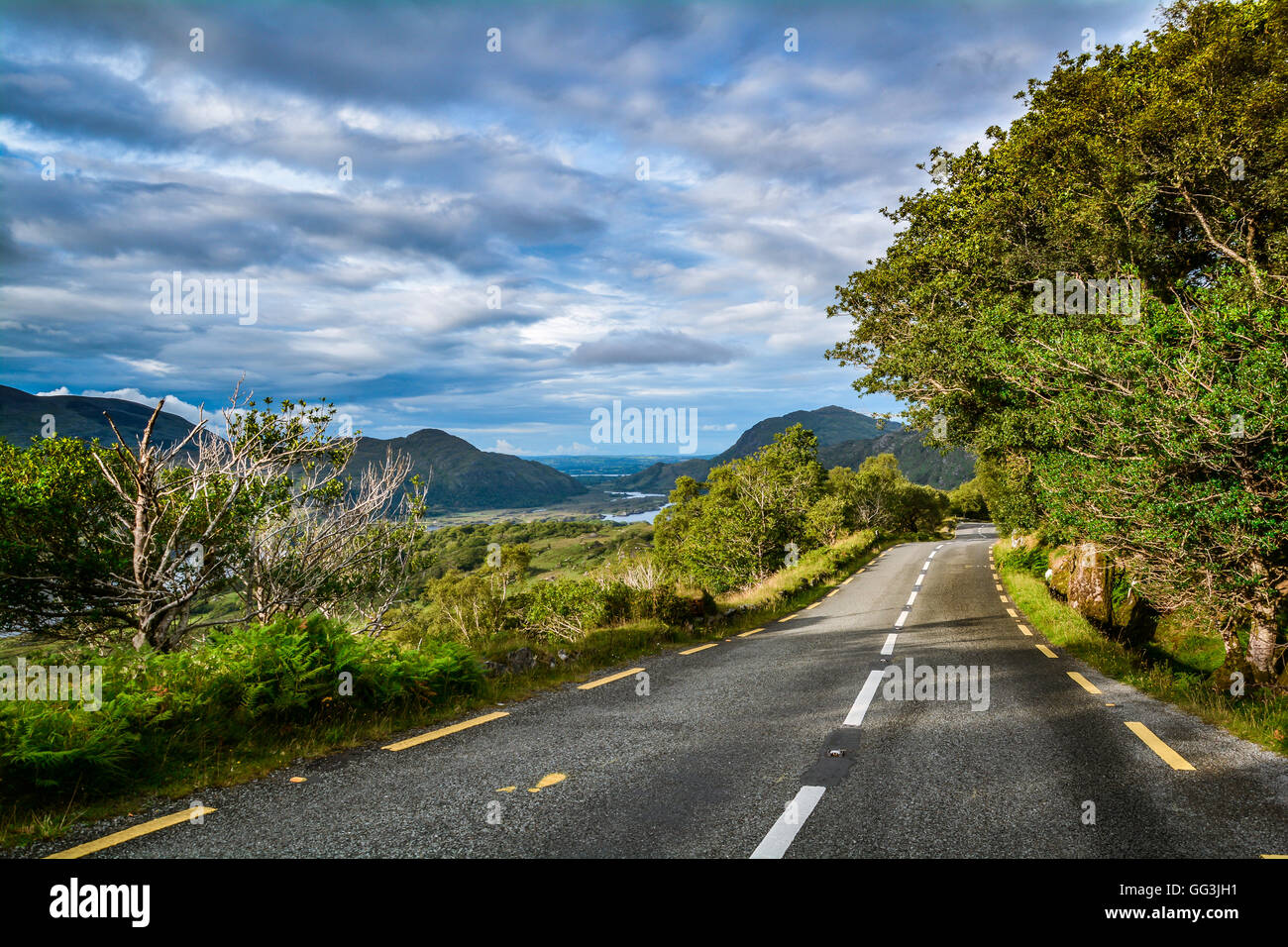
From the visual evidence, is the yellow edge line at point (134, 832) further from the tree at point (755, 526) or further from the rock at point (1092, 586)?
the tree at point (755, 526)

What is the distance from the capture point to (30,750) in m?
3.97

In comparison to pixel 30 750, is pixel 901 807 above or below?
below

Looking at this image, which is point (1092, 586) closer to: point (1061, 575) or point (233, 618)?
point (1061, 575)

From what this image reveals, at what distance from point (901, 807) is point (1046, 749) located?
227 centimetres

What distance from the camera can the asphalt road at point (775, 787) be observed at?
362 centimetres

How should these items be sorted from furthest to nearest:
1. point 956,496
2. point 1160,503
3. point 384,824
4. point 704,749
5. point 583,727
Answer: point 956,496, point 1160,503, point 583,727, point 704,749, point 384,824

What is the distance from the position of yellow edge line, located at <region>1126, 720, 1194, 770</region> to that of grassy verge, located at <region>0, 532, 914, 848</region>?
6.31 metres

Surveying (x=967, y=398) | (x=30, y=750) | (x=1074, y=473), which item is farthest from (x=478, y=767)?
(x=967, y=398)

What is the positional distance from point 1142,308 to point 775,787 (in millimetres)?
10626

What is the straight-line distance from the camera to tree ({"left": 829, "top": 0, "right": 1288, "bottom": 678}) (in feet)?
27.9

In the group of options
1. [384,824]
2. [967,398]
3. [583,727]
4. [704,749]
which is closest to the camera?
[384,824]

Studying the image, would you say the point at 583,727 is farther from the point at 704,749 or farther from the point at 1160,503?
the point at 1160,503

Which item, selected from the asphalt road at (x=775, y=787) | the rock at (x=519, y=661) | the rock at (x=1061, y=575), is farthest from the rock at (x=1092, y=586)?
the rock at (x=519, y=661)

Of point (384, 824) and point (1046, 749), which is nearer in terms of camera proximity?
point (384, 824)
